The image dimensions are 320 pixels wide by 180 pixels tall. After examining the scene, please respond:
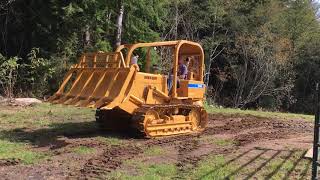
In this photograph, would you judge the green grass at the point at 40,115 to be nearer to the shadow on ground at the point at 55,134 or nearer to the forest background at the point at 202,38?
the shadow on ground at the point at 55,134

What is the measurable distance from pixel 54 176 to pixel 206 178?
7.86ft

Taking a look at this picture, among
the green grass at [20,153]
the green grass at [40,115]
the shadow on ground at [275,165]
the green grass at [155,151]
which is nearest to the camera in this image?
the shadow on ground at [275,165]

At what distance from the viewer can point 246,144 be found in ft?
35.2

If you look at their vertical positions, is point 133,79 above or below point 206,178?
above

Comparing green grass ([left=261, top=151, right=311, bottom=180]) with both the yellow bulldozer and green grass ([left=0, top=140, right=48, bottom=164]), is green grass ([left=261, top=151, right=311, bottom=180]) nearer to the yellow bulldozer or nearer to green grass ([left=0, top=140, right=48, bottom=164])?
the yellow bulldozer

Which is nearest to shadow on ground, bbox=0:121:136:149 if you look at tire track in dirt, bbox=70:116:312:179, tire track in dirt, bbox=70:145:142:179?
tire track in dirt, bbox=70:116:312:179

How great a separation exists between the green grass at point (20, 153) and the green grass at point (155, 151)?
198cm

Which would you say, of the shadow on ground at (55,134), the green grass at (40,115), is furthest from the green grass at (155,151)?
the green grass at (40,115)

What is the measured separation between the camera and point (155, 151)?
9.88 m

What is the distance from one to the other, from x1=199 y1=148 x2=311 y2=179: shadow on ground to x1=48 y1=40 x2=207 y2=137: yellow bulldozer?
2942mm

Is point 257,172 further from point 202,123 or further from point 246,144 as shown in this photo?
point 202,123

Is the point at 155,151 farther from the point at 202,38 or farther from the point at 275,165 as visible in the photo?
the point at 202,38

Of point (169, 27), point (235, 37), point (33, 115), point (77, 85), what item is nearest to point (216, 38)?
point (235, 37)

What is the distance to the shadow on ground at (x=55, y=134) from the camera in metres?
10.9
